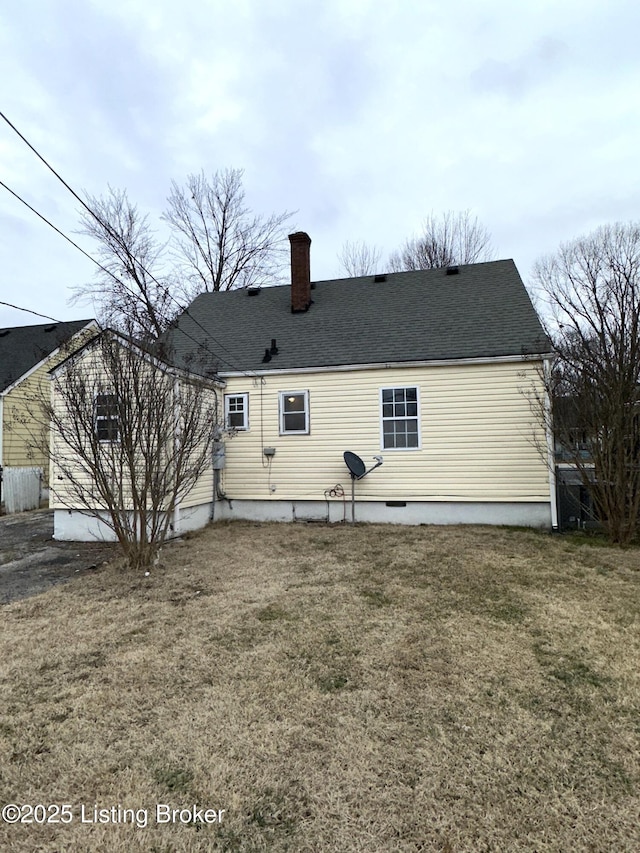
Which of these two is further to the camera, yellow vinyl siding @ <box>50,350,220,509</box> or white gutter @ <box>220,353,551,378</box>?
white gutter @ <box>220,353,551,378</box>

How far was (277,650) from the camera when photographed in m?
3.78

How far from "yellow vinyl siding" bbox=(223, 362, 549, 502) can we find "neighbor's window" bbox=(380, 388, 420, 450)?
13cm

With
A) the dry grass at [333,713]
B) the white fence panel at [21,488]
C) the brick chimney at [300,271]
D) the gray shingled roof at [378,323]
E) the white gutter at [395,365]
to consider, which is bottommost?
the dry grass at [333,713]

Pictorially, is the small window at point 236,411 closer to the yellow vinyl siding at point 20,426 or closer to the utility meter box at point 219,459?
the utility meter box at point 219,459

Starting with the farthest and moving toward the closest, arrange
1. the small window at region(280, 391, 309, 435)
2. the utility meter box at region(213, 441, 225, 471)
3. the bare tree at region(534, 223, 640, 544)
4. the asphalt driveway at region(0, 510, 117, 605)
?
the small window at region(280, 391, 309, 435), the utility meter box at region(213, 441, 225, 471), the bare tree at region(534, 223, 640, 544), the asphalt driveway at region(0, 510, 117, 605)

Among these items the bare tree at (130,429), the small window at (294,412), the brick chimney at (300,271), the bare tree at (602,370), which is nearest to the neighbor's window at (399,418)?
the small window at (294,412)

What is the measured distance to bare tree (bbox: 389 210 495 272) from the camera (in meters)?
24.6

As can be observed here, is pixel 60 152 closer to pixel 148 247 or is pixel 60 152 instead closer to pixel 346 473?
pixel 346 473

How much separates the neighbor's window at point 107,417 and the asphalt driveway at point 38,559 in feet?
6.69

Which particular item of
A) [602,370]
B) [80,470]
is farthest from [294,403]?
[602,370]

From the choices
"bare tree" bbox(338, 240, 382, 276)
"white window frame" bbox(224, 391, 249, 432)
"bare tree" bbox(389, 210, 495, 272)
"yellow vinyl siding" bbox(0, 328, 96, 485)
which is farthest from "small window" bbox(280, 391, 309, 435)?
"bare tree" bbox(338, 240, 382, 276)

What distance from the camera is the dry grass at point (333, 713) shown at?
203cm

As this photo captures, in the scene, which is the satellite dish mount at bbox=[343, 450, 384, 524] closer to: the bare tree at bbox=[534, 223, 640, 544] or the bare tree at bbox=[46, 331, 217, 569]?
the bare tree at bbox=[534, 223, 640, 544]

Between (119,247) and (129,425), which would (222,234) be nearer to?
(119,247)
